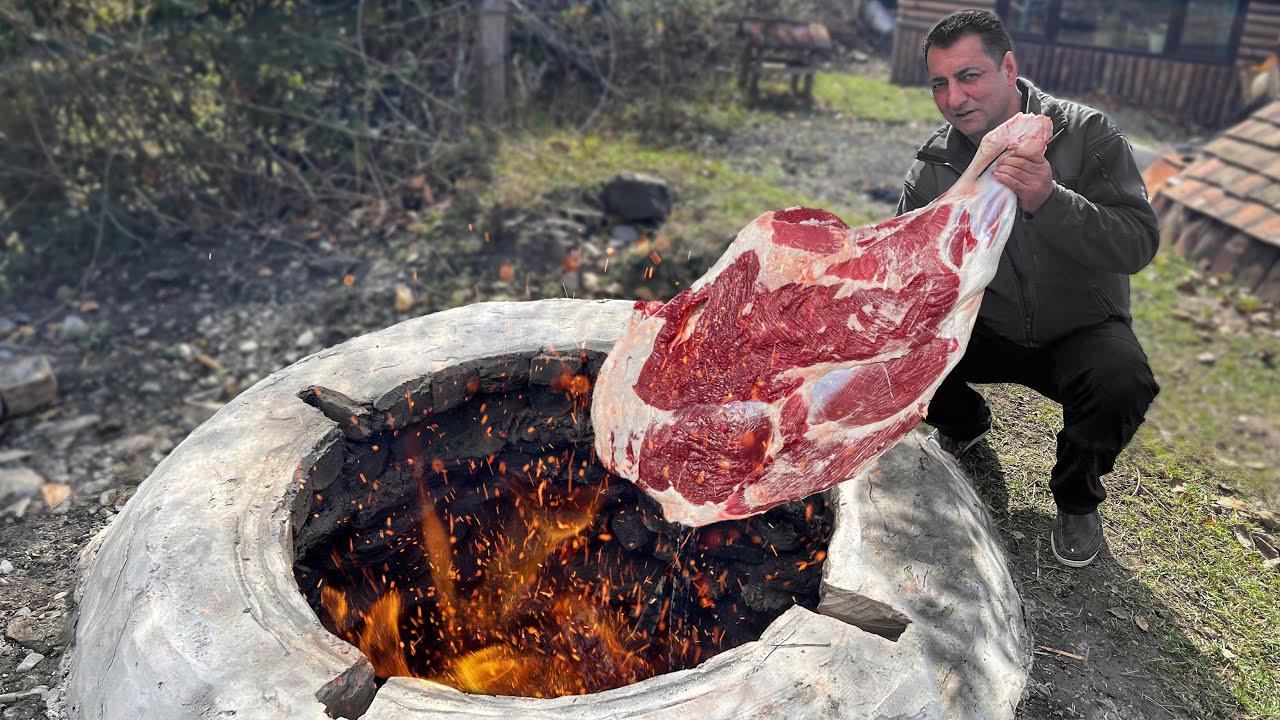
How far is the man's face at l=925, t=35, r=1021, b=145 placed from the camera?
224 centimetres

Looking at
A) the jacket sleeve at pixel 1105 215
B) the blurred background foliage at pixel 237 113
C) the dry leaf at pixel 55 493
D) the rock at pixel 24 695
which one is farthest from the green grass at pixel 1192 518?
the blurred background foliage at pixel 237 113

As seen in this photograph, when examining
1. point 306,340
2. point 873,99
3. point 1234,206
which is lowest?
point 306,340

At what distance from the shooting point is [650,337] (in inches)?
83.4

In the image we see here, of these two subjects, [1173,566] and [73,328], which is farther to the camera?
[73,328]

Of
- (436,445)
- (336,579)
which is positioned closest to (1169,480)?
(436,445)

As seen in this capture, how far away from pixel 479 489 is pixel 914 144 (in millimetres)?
7099

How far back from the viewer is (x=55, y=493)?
377 cm

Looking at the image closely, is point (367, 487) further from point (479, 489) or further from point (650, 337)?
point (650, 337)

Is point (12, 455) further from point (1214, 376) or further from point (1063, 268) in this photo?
point (1214, 376)

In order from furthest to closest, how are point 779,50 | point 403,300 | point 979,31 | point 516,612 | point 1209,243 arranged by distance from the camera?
point 779,50 < point 1209,243 < point 403,300 < point 516,612 < point 979,31

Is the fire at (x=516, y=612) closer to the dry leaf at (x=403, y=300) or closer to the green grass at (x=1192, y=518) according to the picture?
the green grass at (x=1192, y=518)

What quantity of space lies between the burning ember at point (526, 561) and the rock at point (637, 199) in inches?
133

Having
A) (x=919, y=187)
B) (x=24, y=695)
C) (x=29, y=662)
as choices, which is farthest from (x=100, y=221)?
(x=919, y=187)

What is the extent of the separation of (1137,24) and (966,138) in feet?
32.4
